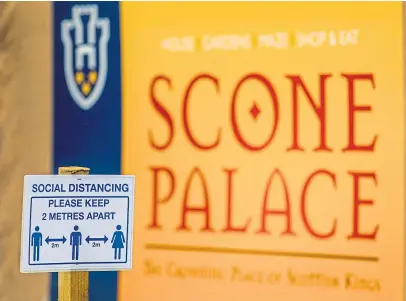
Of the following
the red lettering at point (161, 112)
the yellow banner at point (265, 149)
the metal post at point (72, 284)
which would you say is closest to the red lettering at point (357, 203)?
the yellow banner at point (265, 149)

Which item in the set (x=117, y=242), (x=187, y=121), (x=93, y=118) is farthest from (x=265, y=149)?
(x=117, y=242)

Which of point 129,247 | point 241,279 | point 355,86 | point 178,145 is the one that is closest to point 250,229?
point 241,279

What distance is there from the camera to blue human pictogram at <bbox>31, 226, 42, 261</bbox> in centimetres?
65

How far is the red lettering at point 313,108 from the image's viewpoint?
45.0 inches

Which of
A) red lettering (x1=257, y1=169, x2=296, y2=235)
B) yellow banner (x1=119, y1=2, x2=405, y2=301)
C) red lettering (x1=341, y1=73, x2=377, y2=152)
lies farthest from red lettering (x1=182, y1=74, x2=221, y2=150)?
red lettering (x1=341, y1=73, x2=377, y2=152)

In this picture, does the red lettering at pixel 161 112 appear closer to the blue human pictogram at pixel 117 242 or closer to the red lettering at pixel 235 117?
the red lettering at pixel 235 117

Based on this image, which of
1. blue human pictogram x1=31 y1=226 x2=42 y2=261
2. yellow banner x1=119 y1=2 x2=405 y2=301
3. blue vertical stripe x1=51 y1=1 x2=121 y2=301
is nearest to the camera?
blue human pictogram x1=31 y1=226 x2=42 y2=261

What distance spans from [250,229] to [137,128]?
35 centimetres

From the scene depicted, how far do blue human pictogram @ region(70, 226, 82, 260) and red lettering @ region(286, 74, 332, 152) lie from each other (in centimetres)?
62

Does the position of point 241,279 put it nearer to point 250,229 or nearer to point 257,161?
point 250,229

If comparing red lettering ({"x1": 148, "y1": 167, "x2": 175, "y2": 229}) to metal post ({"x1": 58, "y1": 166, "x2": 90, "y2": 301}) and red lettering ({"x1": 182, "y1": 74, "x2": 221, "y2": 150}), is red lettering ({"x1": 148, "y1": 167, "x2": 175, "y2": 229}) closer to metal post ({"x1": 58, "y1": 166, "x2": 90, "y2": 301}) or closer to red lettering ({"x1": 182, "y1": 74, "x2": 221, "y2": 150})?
red lettering ({"x1": 182, "y1": 74, "x2": 221, "y2": 150})

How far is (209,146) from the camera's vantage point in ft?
3.92

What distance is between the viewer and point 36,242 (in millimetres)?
657

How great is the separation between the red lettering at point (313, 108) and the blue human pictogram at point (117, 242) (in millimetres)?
585
